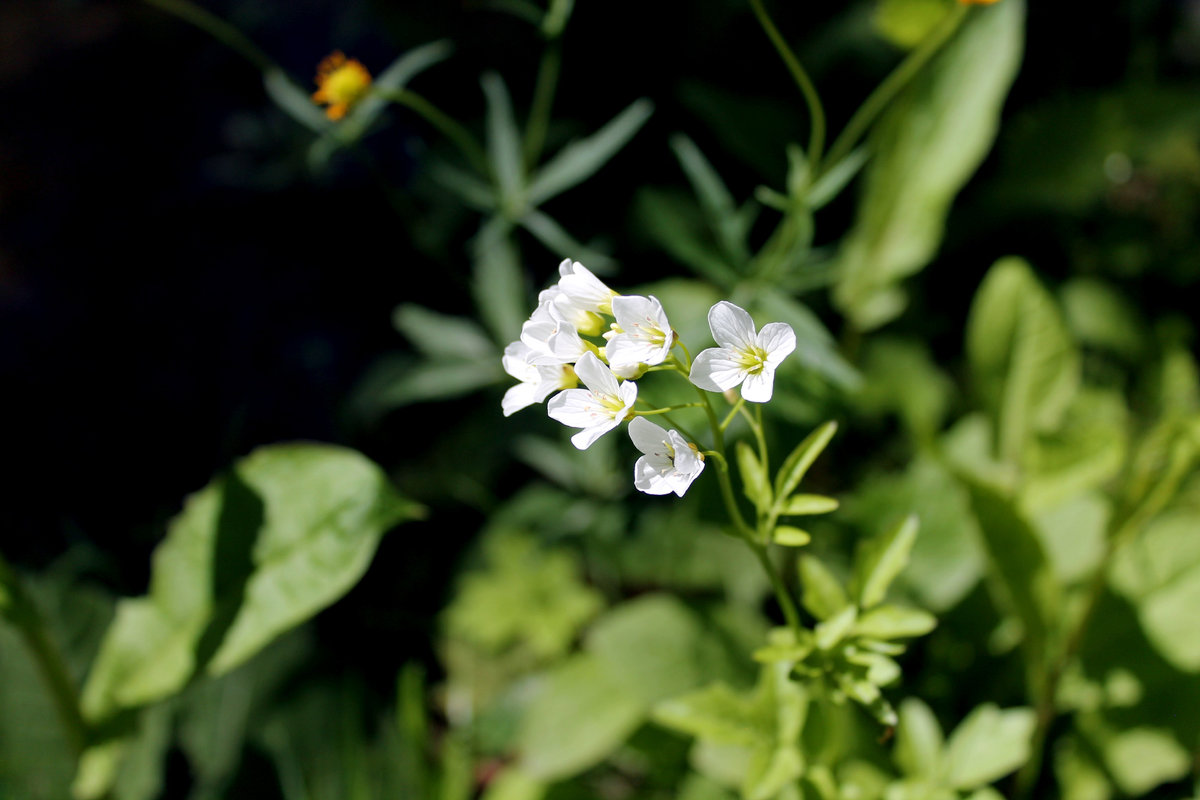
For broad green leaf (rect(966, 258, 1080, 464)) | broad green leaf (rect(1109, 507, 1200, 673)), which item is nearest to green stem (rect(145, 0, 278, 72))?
broad green leaf (rect(966, 258, 1080, 464))

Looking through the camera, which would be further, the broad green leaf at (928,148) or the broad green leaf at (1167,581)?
the broad green leaf at (928,148)

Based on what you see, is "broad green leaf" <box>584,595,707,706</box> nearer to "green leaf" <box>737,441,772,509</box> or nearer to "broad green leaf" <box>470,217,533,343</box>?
"broad green leaf" <box>470,217,533,343</box>

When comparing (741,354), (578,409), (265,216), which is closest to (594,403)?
(578,409)

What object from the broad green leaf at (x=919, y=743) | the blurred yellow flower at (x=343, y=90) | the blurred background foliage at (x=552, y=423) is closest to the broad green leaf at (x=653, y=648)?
the blurred background foliage at (x=552, y=423)

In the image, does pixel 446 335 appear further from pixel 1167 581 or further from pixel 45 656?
pixel 1167 581

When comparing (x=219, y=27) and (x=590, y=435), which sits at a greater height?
(x=219, y=27)

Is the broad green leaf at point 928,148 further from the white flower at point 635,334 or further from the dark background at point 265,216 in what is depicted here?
the white flower at point 635,334
